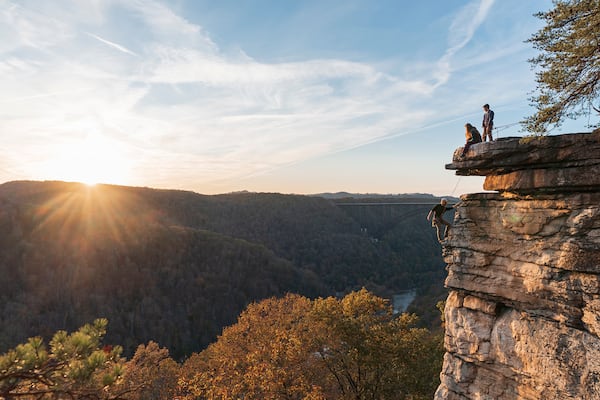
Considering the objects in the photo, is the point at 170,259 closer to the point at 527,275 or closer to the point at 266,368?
the point at 266,368

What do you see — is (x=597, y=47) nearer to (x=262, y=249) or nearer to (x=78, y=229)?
(x=262, y=249)

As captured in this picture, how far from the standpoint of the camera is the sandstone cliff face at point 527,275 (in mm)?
8766

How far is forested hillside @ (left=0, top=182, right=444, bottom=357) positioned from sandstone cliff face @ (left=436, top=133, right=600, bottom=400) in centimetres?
5651

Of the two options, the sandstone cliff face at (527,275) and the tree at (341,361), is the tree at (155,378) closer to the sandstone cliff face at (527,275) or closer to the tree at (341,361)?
the tree at (341,361)

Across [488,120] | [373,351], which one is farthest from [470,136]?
[373,351]

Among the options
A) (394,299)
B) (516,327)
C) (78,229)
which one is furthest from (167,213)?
(516,327)

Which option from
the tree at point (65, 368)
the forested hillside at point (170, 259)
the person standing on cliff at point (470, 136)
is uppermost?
the person standing on cliff at point (470, 136)

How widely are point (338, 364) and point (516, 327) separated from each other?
1075 centimetres

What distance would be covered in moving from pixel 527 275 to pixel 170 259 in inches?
3331

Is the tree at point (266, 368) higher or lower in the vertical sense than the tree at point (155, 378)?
higher

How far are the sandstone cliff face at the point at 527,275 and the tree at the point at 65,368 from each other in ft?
34.6

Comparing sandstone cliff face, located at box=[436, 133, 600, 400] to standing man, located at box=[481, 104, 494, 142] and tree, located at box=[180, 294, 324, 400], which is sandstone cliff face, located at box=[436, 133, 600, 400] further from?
tree, located at box=[180, 294, 324, 400]

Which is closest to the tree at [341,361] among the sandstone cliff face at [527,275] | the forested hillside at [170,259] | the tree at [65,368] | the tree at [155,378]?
the sandstone cliff face at [527,275]

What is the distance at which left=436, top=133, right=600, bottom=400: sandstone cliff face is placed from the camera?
877 centimetres
